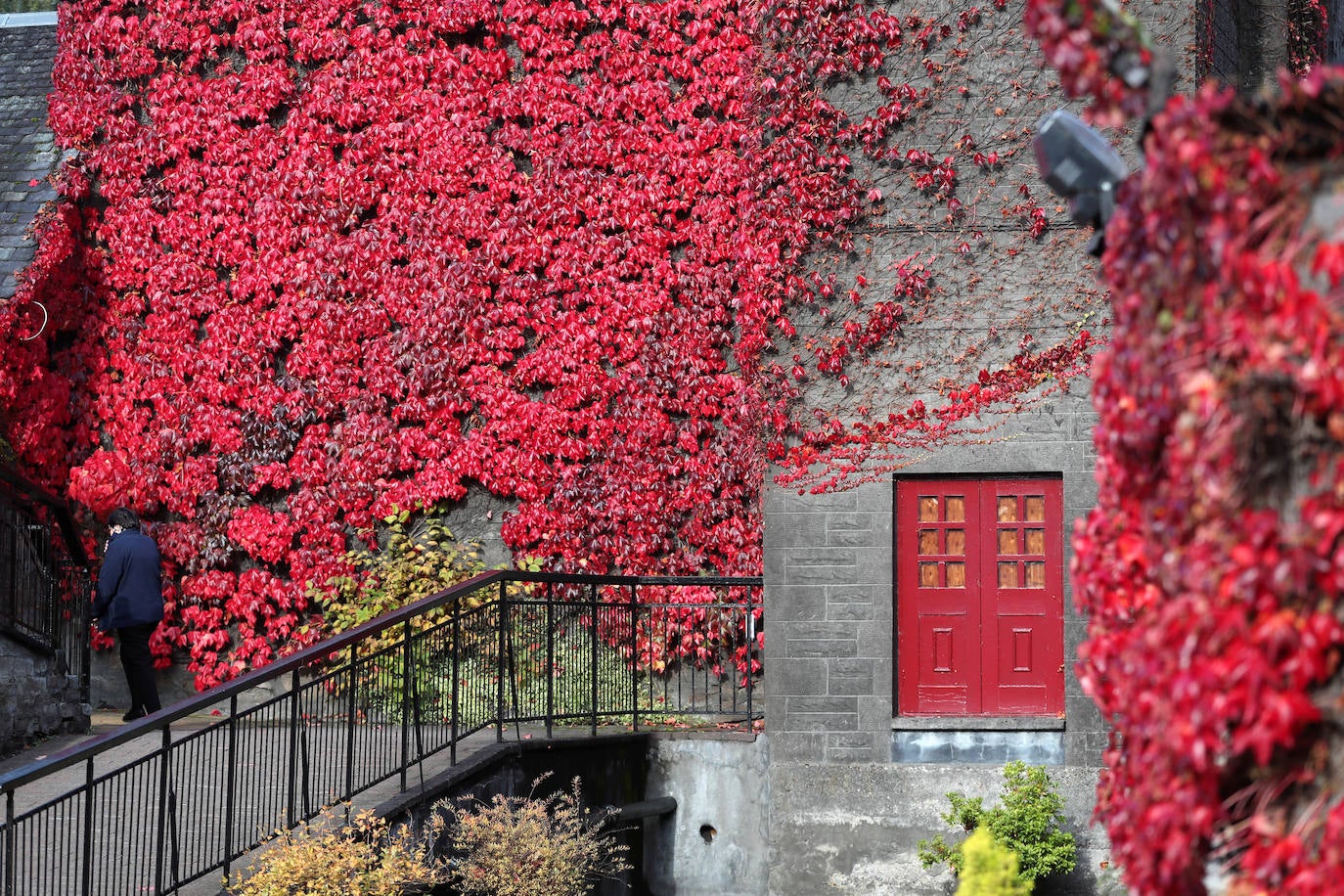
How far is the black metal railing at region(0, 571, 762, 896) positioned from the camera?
20.4ft

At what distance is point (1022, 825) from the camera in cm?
838

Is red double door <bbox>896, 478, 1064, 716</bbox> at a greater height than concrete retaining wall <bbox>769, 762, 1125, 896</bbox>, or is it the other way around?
red double door <bbox>896, 478, 1064, 716</bbox>

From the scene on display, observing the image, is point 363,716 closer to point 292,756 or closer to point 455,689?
point 455,689

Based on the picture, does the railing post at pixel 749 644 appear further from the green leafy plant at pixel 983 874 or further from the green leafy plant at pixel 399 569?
the green leafy plant at pixel 983 874

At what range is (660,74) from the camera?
36.4 feet

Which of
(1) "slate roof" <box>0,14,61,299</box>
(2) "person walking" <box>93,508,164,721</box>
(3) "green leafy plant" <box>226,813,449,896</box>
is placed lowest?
(3) "green leafy plant" <box>226,813,449,896</box>

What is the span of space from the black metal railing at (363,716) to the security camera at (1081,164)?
4269mm

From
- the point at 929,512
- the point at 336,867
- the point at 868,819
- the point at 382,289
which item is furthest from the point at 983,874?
the point at 382,289

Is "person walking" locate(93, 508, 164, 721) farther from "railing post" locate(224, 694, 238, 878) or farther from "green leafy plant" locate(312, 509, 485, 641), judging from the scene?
"railing post" locate(224, 694, 238, 878)

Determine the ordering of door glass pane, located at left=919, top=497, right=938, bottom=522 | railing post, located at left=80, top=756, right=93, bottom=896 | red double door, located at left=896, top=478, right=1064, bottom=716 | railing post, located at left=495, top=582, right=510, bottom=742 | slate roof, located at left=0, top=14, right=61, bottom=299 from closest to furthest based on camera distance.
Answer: railing post, located at left=80, top=756, right=93, bottom=896 < railing post, located at left=495, top=582, right=510, bottom=742 < red double door, located at left=896, top=478, right=1064, bottom=716 < door glass pane, located at left=919, top=497, right=938, bottom=522 < slate roof, located at left=0, top=14, right=61, bottom=299

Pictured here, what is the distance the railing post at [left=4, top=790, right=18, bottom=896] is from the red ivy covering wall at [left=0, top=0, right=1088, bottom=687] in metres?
5.57

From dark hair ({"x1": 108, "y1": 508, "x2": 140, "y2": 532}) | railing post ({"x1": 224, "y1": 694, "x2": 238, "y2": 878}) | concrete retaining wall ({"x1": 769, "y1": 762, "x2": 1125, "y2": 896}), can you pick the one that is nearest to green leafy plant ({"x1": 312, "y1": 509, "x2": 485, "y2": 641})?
dark hair ({"x1": 108, "y1": 508, "x2": 140, "y2": 532})

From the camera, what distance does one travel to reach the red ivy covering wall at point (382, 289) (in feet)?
35.8

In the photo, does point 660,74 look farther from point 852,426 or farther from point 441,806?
point 441,806
